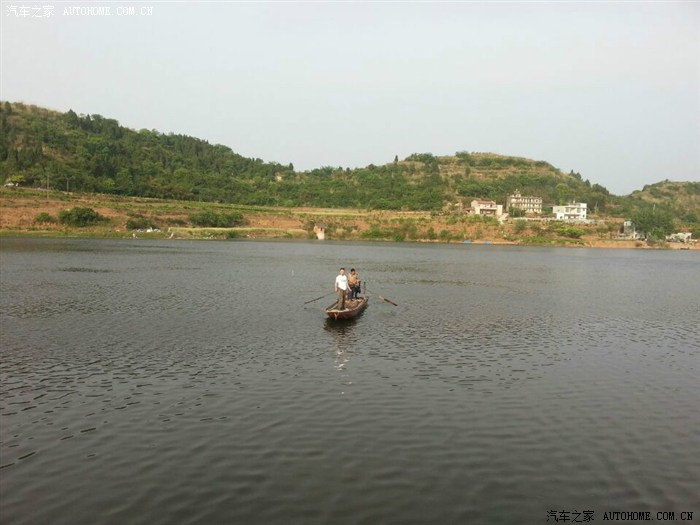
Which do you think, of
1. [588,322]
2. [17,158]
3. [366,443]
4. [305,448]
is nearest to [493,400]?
[366,443]

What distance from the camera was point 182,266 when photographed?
68062 mm

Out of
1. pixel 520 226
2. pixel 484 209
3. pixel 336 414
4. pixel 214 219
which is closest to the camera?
pixel 336 414

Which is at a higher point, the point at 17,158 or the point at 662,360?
the point at 17,158

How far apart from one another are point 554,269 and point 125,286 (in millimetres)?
60616

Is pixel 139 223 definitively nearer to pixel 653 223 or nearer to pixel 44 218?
pixel 44 218

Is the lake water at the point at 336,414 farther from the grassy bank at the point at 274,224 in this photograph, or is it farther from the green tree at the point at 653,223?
the green tree at the point at 653,223

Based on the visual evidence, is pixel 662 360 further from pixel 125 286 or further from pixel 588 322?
pixel 125 286

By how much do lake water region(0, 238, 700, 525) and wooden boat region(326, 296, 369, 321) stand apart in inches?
36.1

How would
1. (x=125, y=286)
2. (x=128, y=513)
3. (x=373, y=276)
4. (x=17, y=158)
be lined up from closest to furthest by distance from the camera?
(x=128, y=513), (x=125, y=286), (x=373, y=276), (x=17, y=158)

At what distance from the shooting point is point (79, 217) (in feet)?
410

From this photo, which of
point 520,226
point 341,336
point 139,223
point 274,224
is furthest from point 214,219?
point 341,336

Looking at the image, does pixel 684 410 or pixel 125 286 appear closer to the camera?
pixel 684 410

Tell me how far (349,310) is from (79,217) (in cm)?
11047

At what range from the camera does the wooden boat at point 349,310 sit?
33956 mm
